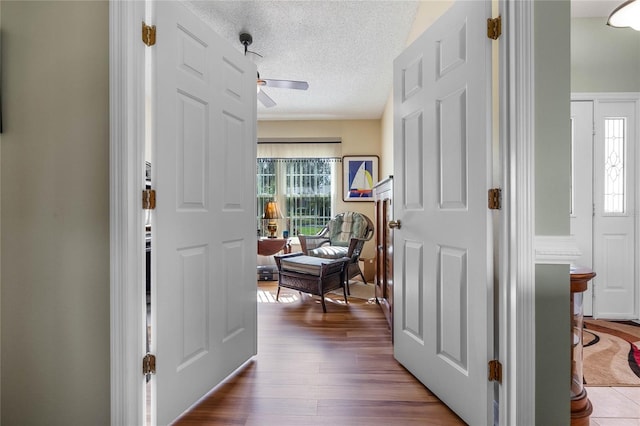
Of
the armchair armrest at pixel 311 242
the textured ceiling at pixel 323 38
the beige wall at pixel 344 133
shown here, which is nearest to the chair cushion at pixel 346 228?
the armchair armrest at pixel 311 242

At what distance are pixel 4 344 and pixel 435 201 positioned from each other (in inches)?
79.4

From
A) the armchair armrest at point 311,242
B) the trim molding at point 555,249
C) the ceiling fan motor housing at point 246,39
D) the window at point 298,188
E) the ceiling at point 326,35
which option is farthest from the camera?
the window at point 298,188

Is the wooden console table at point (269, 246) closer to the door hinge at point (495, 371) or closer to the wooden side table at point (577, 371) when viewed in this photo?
the door hinge at point (495, 371)

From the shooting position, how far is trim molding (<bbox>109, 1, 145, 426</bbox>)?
1.19 metres

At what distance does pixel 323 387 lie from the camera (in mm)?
1688

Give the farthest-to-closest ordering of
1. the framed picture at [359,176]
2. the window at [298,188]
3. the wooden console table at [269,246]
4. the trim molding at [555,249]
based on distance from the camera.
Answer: the window at [298,188]
the framed picture at [359,176]
the wooden console table at [269,246]
the trim molding at [555,249]

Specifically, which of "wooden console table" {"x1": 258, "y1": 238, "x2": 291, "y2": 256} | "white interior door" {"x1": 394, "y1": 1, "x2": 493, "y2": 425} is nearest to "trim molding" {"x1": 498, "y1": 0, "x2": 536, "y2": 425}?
"white interior door" {"x1": 394, "y1": 1, "x2": 493, "y2": 425}

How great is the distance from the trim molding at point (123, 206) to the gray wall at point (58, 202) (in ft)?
0.16

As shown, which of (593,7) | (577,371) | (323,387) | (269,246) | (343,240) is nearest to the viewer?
(577,371)

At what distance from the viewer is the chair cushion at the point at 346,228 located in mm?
3873

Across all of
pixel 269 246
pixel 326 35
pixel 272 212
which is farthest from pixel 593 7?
pixel 272 212

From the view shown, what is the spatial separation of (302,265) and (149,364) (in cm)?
196

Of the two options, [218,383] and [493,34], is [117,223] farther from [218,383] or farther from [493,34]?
[493,34]

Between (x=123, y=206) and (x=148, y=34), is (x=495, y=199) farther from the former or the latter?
(x=148, y=34)
